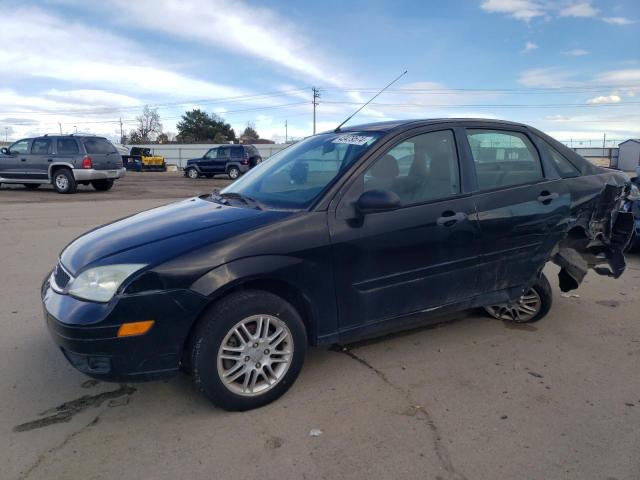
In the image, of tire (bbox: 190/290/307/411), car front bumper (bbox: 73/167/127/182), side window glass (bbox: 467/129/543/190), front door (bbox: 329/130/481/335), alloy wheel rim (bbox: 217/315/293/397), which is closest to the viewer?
tire (bbox: 190/290/307/411)

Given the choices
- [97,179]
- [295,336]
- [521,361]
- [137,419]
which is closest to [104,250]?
[137,419]

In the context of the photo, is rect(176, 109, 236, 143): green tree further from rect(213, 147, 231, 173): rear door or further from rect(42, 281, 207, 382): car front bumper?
rect(42, 281, 207, 382): car front bumper

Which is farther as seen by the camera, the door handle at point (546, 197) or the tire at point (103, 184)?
the tire at point (103, 184)

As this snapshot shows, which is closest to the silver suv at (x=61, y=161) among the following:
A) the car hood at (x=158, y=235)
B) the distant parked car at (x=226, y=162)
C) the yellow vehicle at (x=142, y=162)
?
the distant parked car at (x=226, y=162)

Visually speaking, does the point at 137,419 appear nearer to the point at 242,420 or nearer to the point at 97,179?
the point at 242,420

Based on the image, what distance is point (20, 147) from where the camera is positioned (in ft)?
56.7

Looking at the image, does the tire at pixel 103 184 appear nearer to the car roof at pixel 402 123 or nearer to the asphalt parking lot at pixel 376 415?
A: the asphalt parking lot at pixel 376 415

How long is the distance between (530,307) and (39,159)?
1700cm

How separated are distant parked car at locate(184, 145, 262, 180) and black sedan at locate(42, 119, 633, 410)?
25.2m

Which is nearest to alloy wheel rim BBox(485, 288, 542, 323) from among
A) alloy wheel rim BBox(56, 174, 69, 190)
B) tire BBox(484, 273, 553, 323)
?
tire BBox(484, 273, 553, 323)

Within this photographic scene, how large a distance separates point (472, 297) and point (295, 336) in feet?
4.82

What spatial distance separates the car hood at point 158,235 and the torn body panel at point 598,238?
271cm

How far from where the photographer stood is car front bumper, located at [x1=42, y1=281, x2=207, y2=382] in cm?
267

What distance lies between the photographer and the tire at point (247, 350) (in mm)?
2832
